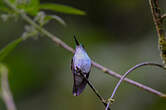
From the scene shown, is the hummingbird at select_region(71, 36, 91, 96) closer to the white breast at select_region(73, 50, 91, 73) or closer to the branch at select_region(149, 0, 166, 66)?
the white breast at select_region(73, 50, 91, 73)

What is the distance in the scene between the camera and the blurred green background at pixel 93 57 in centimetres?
286

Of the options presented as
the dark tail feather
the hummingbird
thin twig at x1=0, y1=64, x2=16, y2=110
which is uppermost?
thin twig at x1=0, y1=64, x2=16, y2=110

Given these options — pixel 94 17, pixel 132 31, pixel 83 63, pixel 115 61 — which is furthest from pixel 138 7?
pixel 83 63

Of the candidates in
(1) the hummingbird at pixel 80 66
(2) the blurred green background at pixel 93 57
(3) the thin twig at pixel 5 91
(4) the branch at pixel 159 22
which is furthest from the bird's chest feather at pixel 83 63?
(2) the blurred green background at pixel 93 57

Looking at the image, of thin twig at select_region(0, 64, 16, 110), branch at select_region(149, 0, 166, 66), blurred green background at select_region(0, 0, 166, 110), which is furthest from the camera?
blurred green background at select_region(0, 0, 166, 110)

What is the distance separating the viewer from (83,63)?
0.89 m

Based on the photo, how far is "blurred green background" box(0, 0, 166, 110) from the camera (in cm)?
286

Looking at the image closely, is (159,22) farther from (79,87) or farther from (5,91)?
(5,91)

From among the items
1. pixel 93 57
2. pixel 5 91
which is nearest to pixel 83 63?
pixel 5 91

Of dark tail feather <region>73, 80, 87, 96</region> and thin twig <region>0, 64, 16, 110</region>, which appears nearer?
dark tail feather <region>73, 80, 87, 96</region>

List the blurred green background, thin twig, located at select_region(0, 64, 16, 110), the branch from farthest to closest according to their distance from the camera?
the blurred green background → thin twig, located at select_region(0, 64, 16, 110) → the branch

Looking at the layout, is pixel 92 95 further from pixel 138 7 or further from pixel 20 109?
pixel 138 7

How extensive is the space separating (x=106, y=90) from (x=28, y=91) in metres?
1.18

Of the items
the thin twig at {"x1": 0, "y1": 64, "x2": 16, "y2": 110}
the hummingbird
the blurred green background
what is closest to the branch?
the hummingbird
